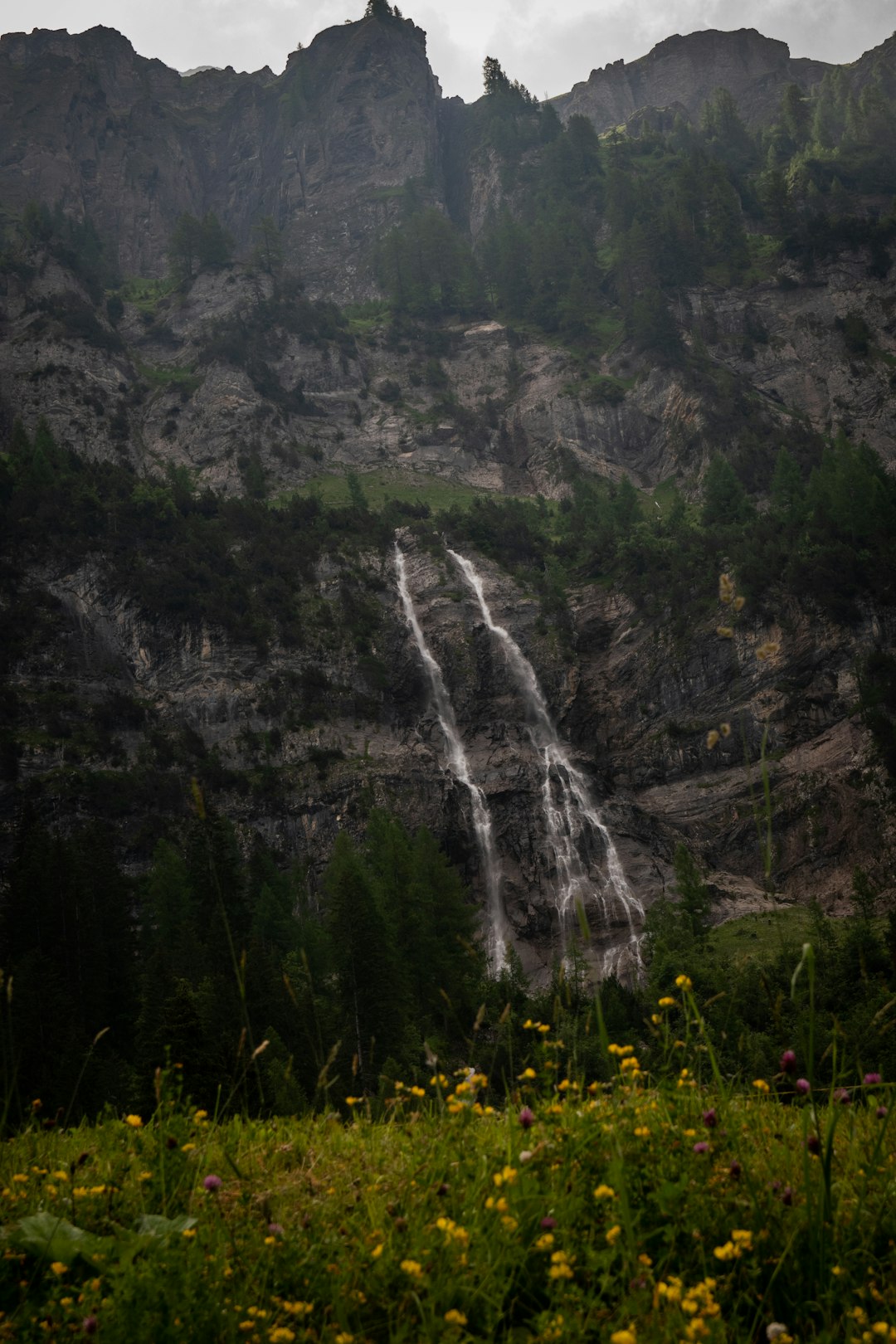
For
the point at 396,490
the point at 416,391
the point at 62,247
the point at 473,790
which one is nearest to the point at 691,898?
the point at 473,790

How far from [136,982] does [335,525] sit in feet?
211

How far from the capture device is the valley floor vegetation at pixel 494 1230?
342cm

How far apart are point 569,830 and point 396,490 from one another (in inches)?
2416

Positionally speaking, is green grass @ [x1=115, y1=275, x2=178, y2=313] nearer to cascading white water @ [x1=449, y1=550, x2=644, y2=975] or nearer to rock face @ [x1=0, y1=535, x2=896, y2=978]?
rock face @ [x1=0, y1=535, x2=896, y2=978]

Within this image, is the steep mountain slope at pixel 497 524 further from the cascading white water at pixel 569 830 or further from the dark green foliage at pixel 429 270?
the cascading white water at pixel 569 830

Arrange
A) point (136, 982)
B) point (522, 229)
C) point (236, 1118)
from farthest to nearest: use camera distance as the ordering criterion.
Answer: point (522, 229) < point (136, 982) < point (236, 1118)

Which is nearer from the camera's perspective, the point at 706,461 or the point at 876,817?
the point at 876,817

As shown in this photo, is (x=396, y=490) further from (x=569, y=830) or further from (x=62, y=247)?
(x=62, y=247)

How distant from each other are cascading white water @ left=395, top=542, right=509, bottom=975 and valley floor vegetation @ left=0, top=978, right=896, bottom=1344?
54.3m

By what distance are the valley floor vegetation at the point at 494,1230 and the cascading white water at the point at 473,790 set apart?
2136 inches

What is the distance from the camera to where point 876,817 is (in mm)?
63469

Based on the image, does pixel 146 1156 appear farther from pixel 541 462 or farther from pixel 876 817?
pixel 541 462

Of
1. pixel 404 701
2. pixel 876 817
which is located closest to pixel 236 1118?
pixel 876 817

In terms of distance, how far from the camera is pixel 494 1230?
3.78 metres
